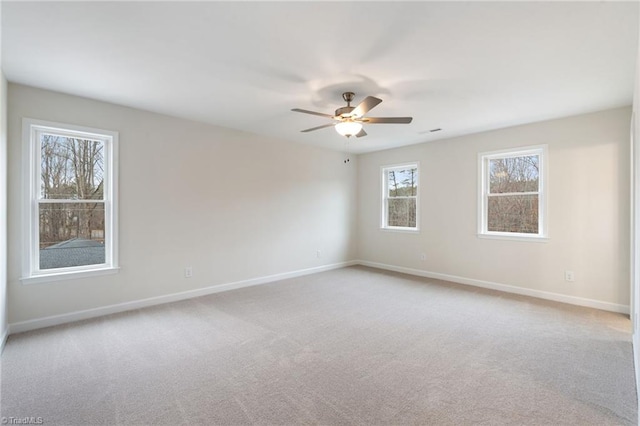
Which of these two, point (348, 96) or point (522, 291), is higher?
point (348, 96)

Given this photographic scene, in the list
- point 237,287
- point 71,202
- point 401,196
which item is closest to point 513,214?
point 401,196

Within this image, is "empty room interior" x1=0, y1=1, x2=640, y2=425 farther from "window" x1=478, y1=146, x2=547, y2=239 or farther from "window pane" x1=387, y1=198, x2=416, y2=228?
"window pane" x1=387, y1=198, x2=416, y2=228

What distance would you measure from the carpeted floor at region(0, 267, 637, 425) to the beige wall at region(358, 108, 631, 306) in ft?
1.90

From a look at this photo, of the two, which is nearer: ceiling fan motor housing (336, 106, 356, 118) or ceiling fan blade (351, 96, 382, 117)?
ceiling fan blade (351, 96, 382, 117)

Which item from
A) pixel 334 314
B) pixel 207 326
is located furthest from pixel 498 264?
pixel 207 326

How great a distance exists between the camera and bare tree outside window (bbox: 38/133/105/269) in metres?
3.55

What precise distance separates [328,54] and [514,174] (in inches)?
152

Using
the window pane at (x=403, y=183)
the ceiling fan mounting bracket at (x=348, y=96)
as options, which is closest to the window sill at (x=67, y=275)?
the ceiling fan mounting bracket at (x=348, y=96)

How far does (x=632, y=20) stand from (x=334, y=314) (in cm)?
364

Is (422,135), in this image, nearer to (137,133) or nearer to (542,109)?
(542,109)

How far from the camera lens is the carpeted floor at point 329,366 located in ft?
6.72

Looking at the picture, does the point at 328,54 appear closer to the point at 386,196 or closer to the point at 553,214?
the point at 553,214

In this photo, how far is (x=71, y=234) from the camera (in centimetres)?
372

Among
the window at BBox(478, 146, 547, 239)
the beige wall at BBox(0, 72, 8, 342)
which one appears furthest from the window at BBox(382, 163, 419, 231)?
the beige wall at BBox(0, 72, 8, 342)
